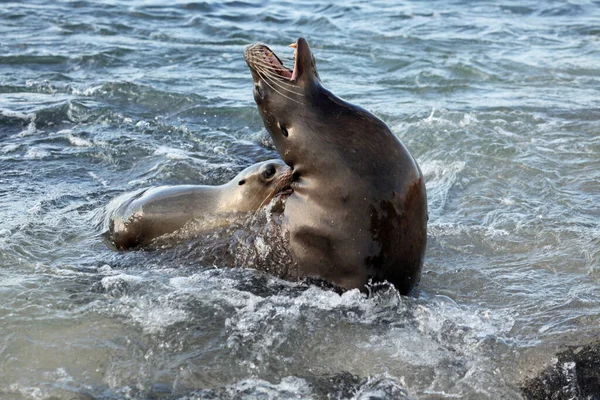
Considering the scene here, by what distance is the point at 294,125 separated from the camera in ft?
16.3

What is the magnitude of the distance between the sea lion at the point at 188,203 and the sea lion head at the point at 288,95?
35cm

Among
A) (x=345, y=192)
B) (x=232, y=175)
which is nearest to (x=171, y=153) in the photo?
(x=232, y=175)

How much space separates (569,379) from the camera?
4.07 metres

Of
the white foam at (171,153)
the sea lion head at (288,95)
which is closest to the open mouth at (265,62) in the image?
the sea lion head at (288,95)

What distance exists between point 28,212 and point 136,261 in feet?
4.16

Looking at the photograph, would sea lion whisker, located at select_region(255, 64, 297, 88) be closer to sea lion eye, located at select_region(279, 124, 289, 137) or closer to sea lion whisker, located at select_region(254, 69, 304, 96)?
sea lion whisker, located at select_region(254, 69, 304, 96)

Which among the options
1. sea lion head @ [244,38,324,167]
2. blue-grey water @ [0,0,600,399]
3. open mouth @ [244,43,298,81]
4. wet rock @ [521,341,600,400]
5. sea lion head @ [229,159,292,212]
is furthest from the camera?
sea lion head @ [229,159,292,212]

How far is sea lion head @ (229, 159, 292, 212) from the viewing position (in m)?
5.39

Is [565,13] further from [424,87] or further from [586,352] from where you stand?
[586,352]

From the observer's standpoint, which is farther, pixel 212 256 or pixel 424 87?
pixel 424 87

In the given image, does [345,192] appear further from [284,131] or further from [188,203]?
[188,203]

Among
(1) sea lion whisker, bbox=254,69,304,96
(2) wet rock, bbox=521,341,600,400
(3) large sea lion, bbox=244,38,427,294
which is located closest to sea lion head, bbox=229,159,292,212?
Result: (3) large sea lion, bbox=244,38,427,294

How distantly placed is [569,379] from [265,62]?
7.95ft

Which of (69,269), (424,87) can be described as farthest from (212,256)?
(424,87)
